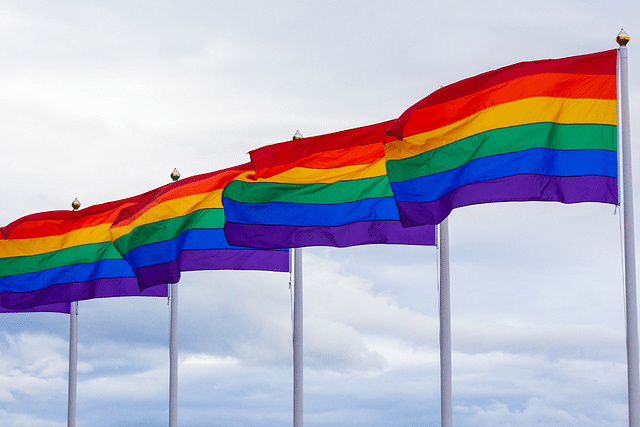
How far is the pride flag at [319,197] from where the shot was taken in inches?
810

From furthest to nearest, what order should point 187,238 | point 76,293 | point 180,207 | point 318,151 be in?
point 76,293 → point 180,207 → point 187,238 → point 318,151

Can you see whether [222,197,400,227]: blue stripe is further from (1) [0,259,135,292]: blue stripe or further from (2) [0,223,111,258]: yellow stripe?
(2) [0,223,111,258]: yellow stripe

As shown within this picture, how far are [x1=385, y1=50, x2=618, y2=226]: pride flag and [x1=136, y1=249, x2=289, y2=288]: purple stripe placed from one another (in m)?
6.47

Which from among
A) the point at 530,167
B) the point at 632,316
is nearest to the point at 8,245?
the point at 530,167

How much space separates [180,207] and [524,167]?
9.65 meters

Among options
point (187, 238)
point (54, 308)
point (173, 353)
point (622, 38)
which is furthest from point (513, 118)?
point (54, 308)

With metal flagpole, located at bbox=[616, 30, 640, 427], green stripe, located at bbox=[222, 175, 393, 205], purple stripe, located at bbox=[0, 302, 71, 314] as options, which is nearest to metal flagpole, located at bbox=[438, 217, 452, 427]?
green stripe, located at bbox=[222, 175, 393, 205]

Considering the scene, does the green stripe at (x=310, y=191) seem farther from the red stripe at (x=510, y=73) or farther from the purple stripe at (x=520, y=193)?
the purple stripe at (x=520, y=193)

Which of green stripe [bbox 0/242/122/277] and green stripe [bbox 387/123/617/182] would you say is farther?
green stripe [bbox 0/242/122/277]

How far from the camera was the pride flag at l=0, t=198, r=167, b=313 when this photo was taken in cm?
2688

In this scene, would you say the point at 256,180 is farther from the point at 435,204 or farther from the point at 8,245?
the point at 8,245

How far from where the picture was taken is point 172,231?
23891mm

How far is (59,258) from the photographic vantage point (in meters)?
27.8

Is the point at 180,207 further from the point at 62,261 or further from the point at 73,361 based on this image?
the point at 73,361
